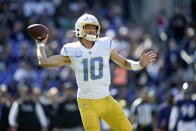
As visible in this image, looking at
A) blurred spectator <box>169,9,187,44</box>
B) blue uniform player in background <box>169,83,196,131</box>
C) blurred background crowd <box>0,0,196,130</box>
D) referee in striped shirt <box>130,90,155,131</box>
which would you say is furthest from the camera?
blurred spectator <box>169,9,187,44</box>

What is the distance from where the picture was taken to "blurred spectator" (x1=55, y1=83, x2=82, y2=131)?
919 cm

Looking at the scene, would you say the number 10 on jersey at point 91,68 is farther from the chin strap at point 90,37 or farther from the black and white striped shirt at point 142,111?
the black and white striped shirt at point 142,111

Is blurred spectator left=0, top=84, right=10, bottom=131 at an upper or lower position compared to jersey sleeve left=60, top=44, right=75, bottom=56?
lower

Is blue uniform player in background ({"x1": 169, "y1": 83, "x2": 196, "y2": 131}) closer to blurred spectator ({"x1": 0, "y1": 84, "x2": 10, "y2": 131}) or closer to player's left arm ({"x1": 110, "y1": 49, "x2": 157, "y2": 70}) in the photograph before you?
blurred spectator ({"x1": 0, "y1": 84, "x2": 10, "y2": 131})

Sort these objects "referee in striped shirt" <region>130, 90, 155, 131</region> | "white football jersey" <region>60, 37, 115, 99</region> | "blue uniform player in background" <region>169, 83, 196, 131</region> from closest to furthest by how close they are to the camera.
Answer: "white football jersey" <region>60, 37, 115, 99</region>, "referee in striped shirt" <region>130, 90, 155, 131</region>, "blue uniform player in background" <region>169, 83, 196, 131</region>

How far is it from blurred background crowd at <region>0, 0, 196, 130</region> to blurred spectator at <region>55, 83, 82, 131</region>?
0.03 metres

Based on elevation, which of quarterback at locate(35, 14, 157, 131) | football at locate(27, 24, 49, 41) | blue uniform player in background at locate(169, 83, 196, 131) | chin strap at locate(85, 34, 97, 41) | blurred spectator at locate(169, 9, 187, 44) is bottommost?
blue uniform player in background at locate(169, 83, 196, 131)

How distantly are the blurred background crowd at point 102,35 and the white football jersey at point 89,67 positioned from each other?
150 inches

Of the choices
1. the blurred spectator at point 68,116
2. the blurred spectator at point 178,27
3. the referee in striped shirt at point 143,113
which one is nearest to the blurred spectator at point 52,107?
the blurred spectator at point 68,116

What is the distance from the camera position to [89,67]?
5.28 metres

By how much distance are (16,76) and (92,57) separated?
6.02 meters

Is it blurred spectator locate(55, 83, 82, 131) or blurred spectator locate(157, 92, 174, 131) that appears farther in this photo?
blurred spectator locate(55, 83, 82, 131)

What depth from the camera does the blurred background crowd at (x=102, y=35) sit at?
1020cm

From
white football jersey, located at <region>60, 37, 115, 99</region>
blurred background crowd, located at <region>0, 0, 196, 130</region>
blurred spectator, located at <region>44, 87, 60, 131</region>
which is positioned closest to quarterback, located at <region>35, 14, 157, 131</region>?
white football jersey, located at <region>60, 37, 115, 99</region>
